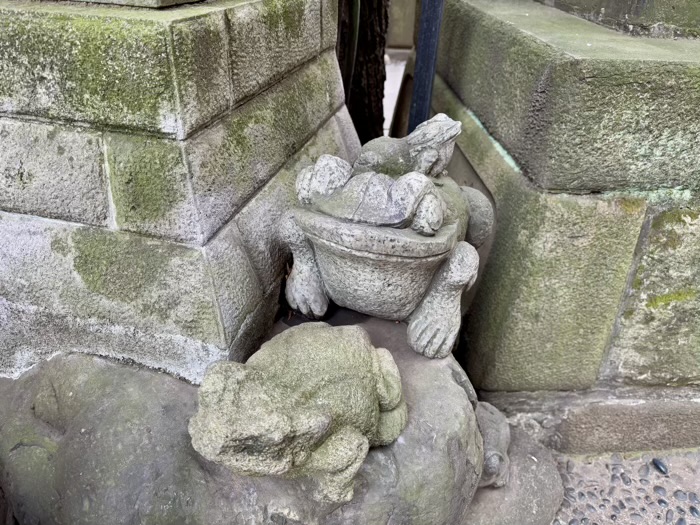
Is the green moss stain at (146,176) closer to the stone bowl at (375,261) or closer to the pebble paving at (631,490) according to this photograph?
the stone bowl at (375,261)

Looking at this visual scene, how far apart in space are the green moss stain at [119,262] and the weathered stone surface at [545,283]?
921 millimetres

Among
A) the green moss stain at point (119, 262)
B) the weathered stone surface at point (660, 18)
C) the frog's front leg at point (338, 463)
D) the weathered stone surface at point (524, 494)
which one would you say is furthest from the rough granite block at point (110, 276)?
the weathered stone surface at point (660, 18)

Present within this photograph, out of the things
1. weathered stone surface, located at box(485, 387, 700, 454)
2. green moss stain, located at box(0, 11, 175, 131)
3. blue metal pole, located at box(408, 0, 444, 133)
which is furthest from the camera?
blue metal pole, located at box(408, 0, 444, 133)

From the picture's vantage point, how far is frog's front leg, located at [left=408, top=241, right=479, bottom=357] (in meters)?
1.31

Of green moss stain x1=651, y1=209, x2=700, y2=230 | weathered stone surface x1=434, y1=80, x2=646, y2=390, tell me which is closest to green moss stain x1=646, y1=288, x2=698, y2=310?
weathered stone surface x1=434, y1=80, x2=646, y2=390

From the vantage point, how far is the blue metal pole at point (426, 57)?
2.16m

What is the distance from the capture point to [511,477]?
1.51 meters

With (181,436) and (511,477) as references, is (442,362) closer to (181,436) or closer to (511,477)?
(511,477)

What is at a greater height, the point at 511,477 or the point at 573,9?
the point at 573,9

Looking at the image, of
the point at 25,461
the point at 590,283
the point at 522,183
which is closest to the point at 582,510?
the point at 590,283

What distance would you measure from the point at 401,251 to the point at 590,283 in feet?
2.31

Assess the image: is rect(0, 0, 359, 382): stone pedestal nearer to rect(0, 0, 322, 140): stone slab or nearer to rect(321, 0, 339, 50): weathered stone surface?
rect(0, 0, 322, 140): stone slab

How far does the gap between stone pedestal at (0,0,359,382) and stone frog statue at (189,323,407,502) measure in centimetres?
25

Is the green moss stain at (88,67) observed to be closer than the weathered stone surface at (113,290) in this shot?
Yes
